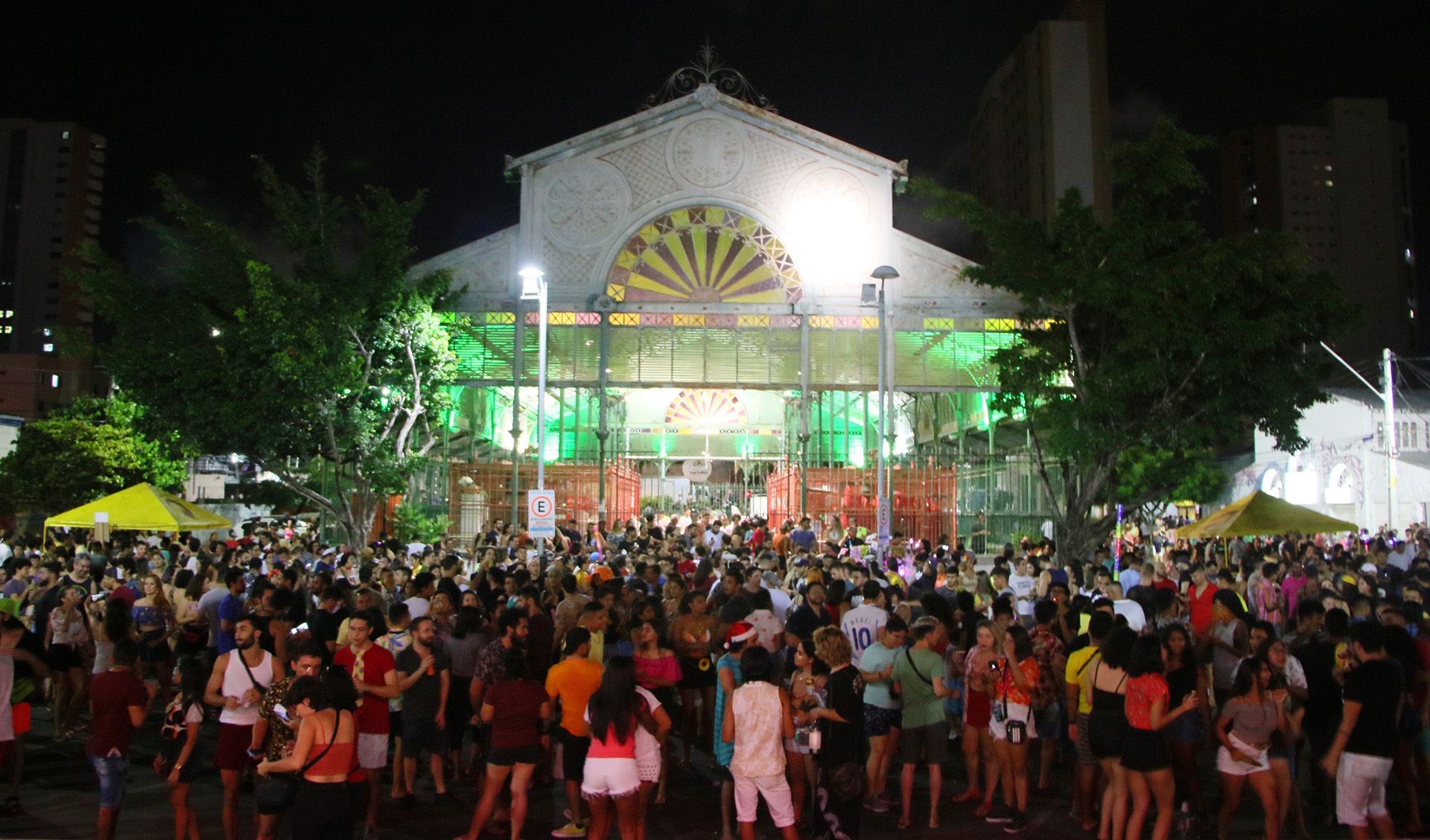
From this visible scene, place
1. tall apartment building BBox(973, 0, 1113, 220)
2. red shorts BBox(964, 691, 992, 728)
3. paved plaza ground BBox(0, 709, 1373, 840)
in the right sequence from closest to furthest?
paved plaza ground BBox(0, 709, 1373, 840) → red shorts BBox(964, 691, 992, 728) → tall apartment building BBox(973, 0, 1113, 220)

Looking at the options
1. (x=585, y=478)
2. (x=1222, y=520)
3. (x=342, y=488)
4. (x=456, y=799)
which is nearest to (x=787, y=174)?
(x=585, y=478)

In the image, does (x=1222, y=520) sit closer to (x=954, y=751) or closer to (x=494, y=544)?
(x=954, y=751)

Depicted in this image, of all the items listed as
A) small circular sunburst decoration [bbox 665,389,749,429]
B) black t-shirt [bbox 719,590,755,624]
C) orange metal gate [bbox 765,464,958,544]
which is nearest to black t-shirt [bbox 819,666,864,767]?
black t-shirt [bbox 719,590,755,624]

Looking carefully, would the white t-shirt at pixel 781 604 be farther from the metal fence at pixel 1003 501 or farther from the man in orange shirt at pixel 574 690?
the metal fence at pixel 1003 501

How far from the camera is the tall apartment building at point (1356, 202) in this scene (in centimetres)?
8062

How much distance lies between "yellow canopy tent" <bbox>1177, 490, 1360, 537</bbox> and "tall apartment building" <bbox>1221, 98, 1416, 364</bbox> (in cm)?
7211

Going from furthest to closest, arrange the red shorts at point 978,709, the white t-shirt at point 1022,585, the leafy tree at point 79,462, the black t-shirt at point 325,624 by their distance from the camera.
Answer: the leafy tree at point 79,462, the white t-shirt at point 1022,585, the black t-shirt at point 325,624, the red shorts at point 978,709

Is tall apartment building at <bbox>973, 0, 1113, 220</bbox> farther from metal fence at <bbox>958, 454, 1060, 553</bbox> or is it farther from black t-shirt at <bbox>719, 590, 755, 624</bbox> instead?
black t-shirt at <bbox>719, 590, 755, 624</bbox>

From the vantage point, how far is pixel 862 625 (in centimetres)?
909

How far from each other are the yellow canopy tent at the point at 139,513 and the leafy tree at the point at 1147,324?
1357 centimetres

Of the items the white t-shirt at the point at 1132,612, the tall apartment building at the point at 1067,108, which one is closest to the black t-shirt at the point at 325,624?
the white t-shirt at the point at 1132,612

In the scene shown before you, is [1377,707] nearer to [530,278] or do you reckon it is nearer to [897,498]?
[530,278]

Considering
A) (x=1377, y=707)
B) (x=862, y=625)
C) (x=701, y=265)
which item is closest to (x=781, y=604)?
(x=862, y=625)

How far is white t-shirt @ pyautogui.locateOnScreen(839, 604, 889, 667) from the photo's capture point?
905cm
